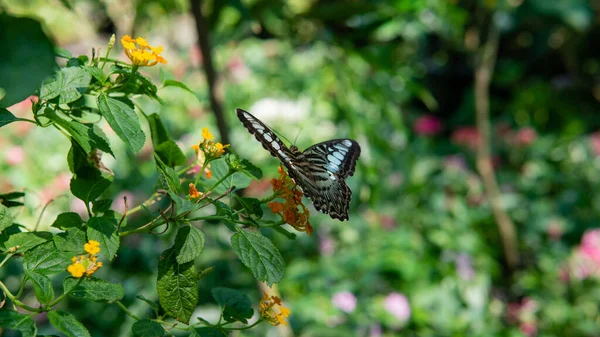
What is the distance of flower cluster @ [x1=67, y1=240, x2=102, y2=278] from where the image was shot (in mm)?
482

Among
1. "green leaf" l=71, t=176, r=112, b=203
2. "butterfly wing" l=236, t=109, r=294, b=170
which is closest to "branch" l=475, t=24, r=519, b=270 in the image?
"butterfly wing" l=236, t=109, r=294, b=170

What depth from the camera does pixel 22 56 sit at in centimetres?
30

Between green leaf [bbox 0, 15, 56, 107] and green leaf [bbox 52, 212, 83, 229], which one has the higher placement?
green leaf [bbox 52, 212, 83, 229]

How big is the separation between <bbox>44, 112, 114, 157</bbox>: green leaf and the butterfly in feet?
0.69

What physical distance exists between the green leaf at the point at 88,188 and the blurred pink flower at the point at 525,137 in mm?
2796

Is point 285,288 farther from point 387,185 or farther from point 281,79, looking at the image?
point 281,79

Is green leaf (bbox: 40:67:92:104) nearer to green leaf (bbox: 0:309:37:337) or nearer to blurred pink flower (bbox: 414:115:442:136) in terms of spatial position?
green leaf (bbox: 0:309:37:337)

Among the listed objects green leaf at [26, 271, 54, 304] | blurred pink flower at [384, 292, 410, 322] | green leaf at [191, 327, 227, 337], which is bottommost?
green leaf at [26, 271, 54, 304]

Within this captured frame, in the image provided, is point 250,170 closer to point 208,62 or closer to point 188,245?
point 188,245

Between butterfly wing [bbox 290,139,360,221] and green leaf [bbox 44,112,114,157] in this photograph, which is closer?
green leaf [bbox 44,112,114,157]

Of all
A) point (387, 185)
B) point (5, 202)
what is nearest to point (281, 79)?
point (387, 185)

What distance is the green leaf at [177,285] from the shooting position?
524mm

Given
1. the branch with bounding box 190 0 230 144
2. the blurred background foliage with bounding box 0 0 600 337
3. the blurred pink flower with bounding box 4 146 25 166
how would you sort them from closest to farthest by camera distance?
the branch with bounding box 190 0 230 144 < the blurred background foliage with bounding box 0 0 600 337 < the blurred pink flower with bounding box 4 146 25 166

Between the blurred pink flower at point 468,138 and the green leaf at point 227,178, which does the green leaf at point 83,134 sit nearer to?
the green leaf at point 227,178
